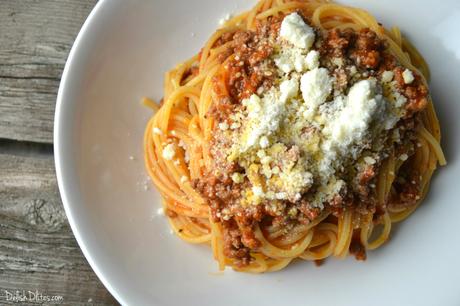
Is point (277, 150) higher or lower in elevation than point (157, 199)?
higher

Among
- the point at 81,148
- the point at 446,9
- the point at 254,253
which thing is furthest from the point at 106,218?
the point at 446,9

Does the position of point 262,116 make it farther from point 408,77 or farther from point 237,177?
point 408,77

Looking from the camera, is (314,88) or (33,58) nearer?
(314,88)

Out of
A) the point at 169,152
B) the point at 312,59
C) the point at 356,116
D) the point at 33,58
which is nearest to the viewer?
the point at 356,116

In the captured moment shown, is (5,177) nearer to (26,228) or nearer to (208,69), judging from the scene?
(26,228)

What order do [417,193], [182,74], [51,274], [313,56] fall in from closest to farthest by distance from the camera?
[313,56], [417,193], [182,74], [51,274]

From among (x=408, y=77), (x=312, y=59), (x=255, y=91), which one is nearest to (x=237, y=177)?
(x=255, y=91)
